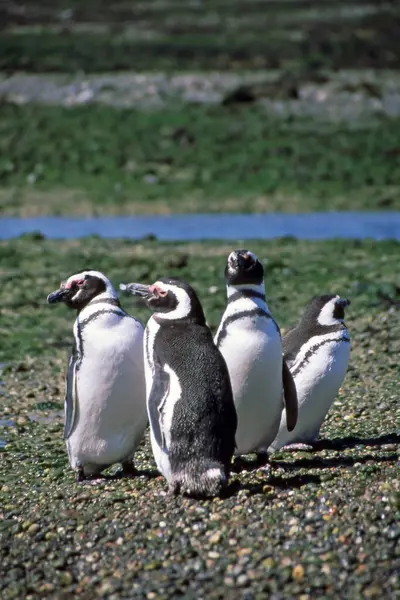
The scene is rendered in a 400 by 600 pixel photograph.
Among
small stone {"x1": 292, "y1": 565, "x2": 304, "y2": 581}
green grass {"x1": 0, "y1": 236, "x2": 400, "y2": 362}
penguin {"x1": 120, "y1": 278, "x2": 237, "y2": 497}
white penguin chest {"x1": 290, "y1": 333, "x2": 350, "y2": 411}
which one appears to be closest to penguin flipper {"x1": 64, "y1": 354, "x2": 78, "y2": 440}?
penguin {"x1": 120, "y1": 278, "x2": 237, "y2": 497}

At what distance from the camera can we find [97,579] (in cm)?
482

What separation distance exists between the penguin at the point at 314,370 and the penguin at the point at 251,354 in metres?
0.48

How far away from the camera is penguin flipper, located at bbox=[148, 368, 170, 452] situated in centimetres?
555

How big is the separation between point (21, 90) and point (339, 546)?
23.6 meters

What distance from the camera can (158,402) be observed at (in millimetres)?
5574

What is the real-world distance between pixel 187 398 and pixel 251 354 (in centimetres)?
57

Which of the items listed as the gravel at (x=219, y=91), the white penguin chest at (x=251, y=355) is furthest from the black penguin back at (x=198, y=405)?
the gravel at (x=219, y=91)

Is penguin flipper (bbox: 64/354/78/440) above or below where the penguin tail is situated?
below

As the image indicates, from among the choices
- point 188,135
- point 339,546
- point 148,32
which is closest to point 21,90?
point 188,135

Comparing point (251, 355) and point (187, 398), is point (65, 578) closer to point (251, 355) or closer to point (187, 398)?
point (187, 398)

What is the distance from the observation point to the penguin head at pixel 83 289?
20.5ft

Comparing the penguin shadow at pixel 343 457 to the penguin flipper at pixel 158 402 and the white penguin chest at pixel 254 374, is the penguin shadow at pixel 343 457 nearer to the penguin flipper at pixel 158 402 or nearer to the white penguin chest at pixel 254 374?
the white penguin chest at pixel 254 374

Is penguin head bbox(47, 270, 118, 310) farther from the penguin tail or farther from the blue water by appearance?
the blue water

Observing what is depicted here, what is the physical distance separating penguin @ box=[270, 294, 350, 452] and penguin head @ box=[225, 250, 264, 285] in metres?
0.77
